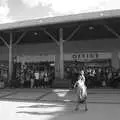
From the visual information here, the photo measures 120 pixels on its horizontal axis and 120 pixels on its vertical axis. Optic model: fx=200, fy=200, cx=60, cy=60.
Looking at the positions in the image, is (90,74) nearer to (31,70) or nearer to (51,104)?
(31,70)

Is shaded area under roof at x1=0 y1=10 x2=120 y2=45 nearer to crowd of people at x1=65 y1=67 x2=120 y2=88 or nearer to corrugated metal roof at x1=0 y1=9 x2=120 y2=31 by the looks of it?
corrugated metal roof at x1=0 y1=9 x2=120 y2=31

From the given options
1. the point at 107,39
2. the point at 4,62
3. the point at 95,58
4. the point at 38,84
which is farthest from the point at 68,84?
the point at 4,62

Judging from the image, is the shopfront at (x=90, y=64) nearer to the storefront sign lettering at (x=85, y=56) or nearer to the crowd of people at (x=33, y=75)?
the storefront sign lettering at (x=85, y=56)

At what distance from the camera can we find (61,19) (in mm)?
11906

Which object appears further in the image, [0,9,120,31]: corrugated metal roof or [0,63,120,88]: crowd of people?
[0,63,120,88]: crowd of people

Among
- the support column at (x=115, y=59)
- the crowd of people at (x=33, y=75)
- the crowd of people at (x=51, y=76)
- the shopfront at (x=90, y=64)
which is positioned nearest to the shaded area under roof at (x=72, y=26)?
the support column at (x=115, y=59)

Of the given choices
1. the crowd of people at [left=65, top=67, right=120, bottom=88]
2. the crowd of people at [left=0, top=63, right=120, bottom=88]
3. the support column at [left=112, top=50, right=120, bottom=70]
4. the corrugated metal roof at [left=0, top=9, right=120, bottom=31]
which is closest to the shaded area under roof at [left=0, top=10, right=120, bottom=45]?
the corrugated metal roof at [left=0, top=9, right=120, bottom=31]

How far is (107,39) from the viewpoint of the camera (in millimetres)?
15867

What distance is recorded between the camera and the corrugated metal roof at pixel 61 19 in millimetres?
10956

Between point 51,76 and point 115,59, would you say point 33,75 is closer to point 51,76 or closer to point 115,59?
point 51,76

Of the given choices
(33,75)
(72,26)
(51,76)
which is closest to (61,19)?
(72,26)

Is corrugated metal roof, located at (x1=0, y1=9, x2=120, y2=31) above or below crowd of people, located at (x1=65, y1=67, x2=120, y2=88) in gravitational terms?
above

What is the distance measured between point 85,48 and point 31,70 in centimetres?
524

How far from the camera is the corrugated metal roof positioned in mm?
10956
